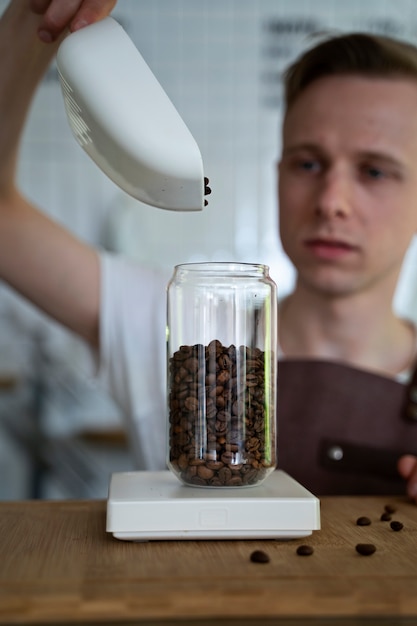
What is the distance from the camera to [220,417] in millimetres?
695

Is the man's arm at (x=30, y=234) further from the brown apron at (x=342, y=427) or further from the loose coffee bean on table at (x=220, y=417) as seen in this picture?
the loose coffee bean on table at (x=220, y=417)

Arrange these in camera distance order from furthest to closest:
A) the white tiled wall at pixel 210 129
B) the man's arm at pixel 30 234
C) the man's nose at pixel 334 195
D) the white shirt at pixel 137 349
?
the white tiled wall at pixel 210 129, the white shirt at pixel 137 349, the man's nose at pixel 334 195, the man's arm at pixel 30 234

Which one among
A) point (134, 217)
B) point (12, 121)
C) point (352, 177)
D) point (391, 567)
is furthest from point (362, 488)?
point (134, 217)

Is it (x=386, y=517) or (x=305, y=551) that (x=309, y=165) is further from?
(x=305, y=551)

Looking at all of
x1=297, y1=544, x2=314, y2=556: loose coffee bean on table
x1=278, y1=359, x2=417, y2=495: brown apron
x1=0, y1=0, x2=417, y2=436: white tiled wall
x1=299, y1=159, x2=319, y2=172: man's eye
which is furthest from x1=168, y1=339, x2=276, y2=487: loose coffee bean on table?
x1=0, y1=0, x2=417, y2=436: white tiled wall

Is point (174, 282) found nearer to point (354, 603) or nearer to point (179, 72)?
point (354, 603)

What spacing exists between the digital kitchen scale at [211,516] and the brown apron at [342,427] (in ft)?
1.58

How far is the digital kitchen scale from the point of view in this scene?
644 millimetres

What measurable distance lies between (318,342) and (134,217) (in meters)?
A: 1.72

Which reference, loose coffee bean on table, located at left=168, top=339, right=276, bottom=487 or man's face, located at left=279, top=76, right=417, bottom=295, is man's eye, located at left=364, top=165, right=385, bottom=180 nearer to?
man's face, located at left=279, top=76, right=417, bottom=295

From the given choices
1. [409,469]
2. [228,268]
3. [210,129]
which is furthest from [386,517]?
[210,129]

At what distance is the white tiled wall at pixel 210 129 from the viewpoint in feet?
9.46

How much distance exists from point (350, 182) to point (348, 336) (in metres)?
0.26

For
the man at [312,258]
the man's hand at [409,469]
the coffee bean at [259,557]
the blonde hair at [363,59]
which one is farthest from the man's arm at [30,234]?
the coffee bean at [259,557]
